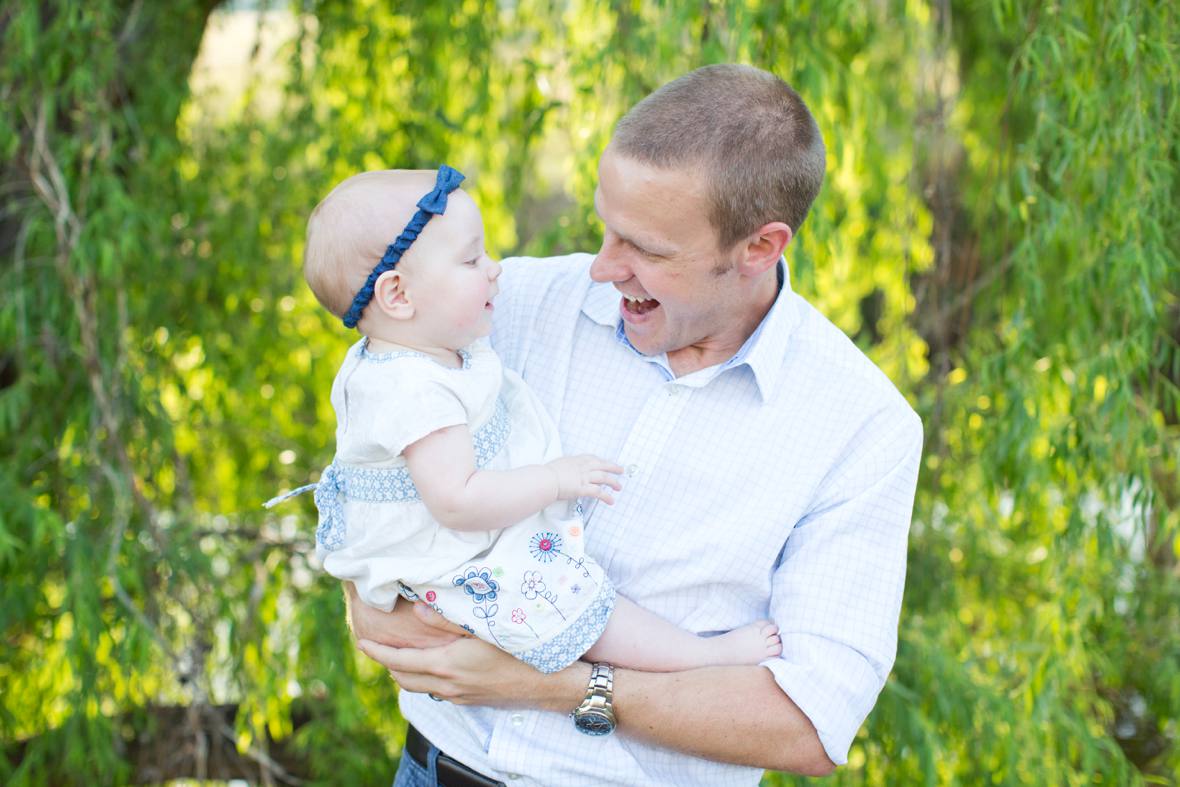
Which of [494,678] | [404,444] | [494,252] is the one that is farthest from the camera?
[494,252]

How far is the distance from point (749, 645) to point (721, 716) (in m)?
0.09

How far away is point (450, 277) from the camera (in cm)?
155

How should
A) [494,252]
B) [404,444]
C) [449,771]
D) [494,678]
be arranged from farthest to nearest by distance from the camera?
[494,252] → [449,771] → [494,678] → [404,444]

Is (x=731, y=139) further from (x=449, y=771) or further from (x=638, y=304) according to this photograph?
(x=449, y=771)

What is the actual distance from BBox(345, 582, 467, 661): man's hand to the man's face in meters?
0.44

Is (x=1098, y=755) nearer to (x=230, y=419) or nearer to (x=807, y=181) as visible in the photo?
(x=807, y=181)

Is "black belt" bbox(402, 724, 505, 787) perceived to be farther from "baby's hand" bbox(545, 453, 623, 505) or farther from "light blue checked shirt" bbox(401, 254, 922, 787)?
"baby's hand" bbox(545, 453, 623, 505)

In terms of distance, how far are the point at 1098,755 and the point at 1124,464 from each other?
1.88ft

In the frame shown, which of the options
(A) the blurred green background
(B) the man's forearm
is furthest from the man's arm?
(A) the blurred green background

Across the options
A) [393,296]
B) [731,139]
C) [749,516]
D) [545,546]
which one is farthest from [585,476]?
[731,139]

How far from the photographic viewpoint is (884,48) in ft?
11.0

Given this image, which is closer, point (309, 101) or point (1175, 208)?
point (1175, 208)

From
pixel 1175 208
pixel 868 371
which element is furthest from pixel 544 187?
pixel 868 371

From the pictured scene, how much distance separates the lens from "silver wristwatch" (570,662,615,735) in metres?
1.57
